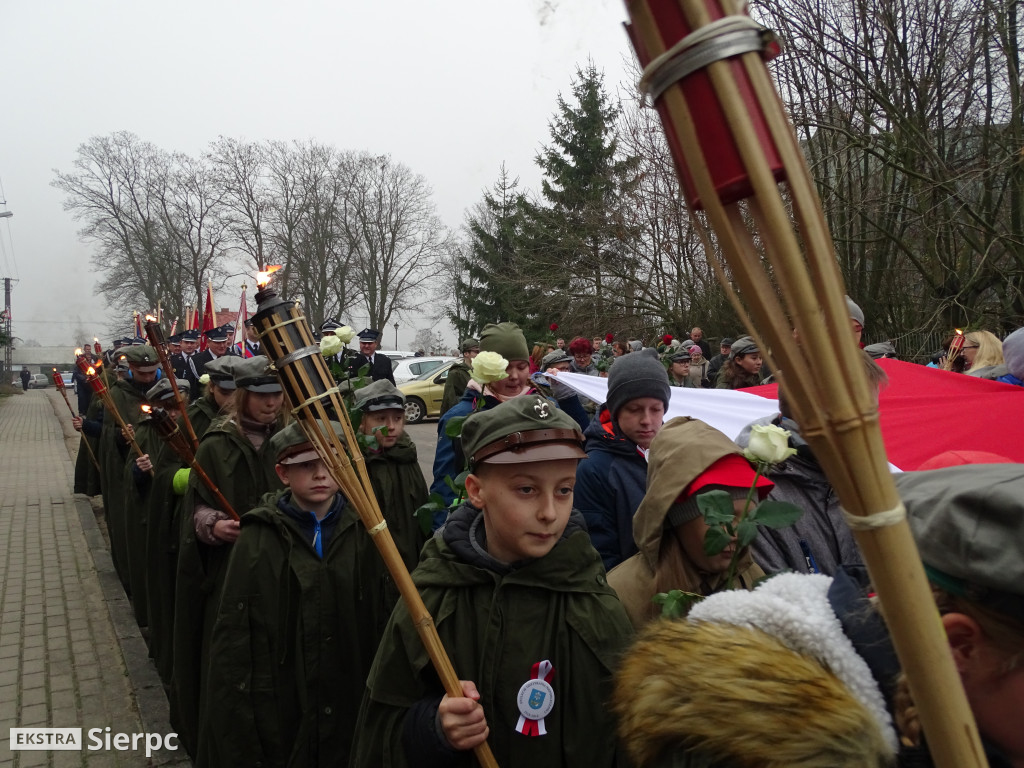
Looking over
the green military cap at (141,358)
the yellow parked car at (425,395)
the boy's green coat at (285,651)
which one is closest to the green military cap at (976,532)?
the boy's green coat at (285,651)

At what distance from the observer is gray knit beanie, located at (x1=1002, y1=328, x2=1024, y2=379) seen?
4.20m

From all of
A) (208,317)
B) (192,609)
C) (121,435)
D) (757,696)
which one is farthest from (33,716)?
(208,317)

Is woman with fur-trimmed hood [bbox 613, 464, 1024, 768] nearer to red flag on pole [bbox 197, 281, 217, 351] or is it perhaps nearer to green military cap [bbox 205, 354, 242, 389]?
green military cap [bbox 205, 354, 242, 389]

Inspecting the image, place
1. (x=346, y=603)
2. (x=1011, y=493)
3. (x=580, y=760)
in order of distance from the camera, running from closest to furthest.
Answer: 1. (x=1011, y=493)
2. (x=580, y=760)
3. (x=346, y=603)

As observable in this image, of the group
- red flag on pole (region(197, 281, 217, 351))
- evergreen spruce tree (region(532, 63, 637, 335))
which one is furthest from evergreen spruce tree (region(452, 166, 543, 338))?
red flag on pole (region(197, 281, 217, 351))

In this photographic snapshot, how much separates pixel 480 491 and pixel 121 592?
247 inches

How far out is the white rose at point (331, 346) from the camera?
3449 millimetres

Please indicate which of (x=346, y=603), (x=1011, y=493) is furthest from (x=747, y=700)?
(x=346, y=603)

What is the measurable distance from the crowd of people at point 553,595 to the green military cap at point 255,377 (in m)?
0.02

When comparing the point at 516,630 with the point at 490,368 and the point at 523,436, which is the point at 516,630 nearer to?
the point at 523,436

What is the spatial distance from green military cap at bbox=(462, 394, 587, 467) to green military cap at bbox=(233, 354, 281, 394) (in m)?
2.35

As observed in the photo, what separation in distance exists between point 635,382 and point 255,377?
2.20 metres

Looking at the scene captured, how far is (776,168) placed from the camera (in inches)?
24.1

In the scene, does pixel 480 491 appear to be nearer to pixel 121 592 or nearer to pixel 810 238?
pixel 810 238
